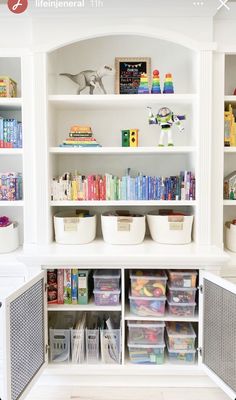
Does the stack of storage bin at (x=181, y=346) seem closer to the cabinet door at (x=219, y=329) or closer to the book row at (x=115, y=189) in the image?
the cabinet door at (x=219, y=329)

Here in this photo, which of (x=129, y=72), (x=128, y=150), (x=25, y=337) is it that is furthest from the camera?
(x=129, y=72)

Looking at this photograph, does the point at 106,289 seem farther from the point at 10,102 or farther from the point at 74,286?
the point at 10,102

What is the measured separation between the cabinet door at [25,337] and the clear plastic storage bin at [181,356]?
712mm

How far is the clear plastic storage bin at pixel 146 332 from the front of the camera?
1.84m

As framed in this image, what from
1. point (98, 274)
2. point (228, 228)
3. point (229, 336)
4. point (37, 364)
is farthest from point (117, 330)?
point (228, 228)

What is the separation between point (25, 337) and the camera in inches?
62.1

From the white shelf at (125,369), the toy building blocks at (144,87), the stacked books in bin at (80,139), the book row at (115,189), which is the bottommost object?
the white shelf at (125,369)

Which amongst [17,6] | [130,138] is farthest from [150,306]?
[17,6]

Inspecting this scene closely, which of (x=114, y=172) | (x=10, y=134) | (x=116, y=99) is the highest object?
(x=116, y=99)

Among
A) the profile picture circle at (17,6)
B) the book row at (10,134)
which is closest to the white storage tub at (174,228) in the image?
the book row at (10,134)

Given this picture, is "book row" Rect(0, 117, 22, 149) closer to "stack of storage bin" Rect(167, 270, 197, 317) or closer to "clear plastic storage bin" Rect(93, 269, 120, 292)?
"clear plastic storage bin" Rect(93, 269, 120, 292)

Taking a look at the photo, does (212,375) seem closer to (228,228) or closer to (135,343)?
(135,343)

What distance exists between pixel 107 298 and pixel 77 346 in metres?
0.33

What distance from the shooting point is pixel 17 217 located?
235 cm
